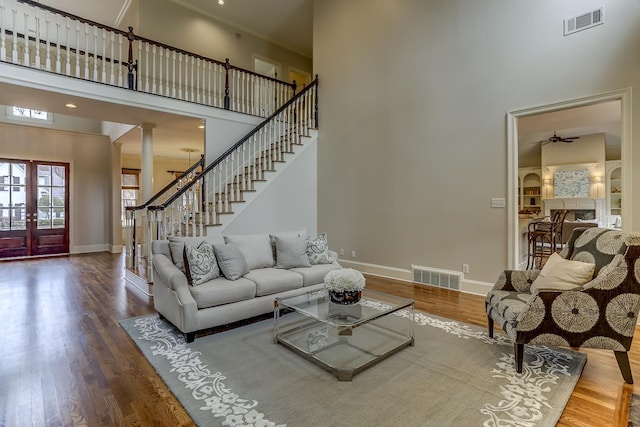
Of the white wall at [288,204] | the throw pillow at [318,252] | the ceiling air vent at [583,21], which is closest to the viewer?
the ceiling air vent at [583,21]

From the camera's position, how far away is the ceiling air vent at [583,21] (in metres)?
3.58

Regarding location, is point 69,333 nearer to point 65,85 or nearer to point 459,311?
point 65,85

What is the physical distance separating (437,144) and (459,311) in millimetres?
2464

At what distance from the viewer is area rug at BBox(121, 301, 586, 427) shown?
76.3 inches

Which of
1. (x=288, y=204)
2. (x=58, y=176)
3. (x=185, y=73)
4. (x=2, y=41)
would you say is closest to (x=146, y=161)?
(x=185, y=73)

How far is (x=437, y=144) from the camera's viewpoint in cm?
493

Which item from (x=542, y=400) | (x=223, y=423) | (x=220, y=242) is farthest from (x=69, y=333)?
(x=542, y=400)

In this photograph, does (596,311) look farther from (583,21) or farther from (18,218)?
(18,218)

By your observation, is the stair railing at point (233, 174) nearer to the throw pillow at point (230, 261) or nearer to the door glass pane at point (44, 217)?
the throw pillow at point (230, 261)

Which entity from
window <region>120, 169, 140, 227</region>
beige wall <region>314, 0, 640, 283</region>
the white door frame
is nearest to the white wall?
beige wall <region>314, 0, 640, 283</region>

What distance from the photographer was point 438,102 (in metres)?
4.92

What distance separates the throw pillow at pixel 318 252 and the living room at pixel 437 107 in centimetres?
163

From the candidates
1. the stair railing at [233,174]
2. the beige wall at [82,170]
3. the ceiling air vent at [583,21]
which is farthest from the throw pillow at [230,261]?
the beige wall at [82,170]

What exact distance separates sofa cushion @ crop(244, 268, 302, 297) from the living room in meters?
2.33
